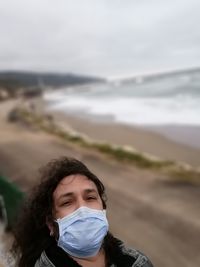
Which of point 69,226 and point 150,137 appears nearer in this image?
point 69,226

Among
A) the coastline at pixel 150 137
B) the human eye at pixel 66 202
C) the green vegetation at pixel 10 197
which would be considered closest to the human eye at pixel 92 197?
the human eye at pixel 66 202

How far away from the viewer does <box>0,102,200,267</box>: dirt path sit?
26.7ft

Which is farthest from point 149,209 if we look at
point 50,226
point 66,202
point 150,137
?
point 150,137

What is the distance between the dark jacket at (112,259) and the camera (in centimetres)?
260

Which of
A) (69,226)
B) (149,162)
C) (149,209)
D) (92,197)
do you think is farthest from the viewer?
(149,162)

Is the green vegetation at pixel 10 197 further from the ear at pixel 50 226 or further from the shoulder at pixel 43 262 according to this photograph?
the shoulder at pixel 43 262

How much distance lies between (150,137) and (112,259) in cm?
2158

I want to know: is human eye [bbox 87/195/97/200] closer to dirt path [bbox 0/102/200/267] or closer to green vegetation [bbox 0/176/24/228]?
dirt path [bbox 0/102/200/267]

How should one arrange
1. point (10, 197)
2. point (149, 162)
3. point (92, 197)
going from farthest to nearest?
point (149, 162), point (10, 197), point (92, 197)

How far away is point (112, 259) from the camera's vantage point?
106 inches

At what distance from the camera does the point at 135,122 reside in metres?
31.3

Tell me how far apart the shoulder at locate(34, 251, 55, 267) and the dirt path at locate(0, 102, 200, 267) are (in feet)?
4.81

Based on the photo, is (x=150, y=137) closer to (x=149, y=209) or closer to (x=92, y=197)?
(x=149, y=209)

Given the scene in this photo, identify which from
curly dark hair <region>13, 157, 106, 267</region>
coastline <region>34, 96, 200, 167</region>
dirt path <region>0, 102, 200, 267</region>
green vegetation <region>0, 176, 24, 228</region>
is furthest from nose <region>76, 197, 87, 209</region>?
coastline <region>34, 96, 200, 167</region>
